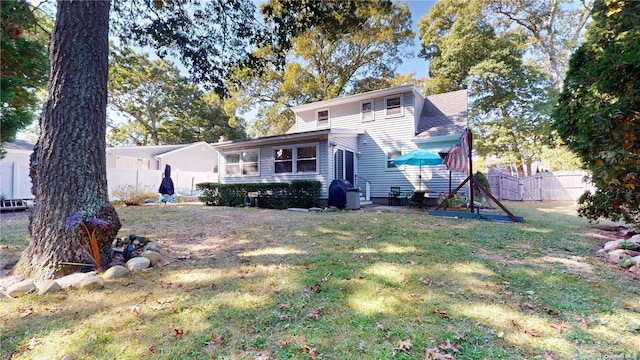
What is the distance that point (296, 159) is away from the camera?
40.7ft

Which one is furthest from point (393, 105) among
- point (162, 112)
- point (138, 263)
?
point (162, 112)

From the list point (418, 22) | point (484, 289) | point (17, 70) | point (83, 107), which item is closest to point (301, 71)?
point (418, 22)

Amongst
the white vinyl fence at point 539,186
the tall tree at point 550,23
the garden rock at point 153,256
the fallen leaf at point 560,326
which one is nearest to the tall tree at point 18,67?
the garden rock at point 153,256

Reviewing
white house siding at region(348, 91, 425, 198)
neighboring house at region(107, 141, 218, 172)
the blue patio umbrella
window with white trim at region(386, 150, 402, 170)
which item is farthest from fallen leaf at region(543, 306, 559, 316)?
neighboring house at region(107, 141, 218, 172)

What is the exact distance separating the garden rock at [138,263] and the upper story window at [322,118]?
41.0 feet

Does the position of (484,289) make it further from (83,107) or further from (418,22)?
(418,22)

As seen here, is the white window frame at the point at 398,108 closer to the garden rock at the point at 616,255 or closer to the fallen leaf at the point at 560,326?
the garden rock at the point at 616,255

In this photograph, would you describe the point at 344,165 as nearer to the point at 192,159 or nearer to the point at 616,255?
the point at 616,255

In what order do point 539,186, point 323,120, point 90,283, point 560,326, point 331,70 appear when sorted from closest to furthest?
point 560,326, point 90,283, point 323,120, point 539,186, point 331,70

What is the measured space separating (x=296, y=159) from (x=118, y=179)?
32.1ft

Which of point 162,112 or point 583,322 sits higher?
point 162,112

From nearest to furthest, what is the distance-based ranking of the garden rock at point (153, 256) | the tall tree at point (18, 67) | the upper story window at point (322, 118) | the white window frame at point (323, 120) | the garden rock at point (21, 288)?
the garden rock at point (21, 288), the garden rock at point (153, 256), the tall tree at point (18, 67), the white window frame at point (323, 120), the upper story window at point (322, 118)

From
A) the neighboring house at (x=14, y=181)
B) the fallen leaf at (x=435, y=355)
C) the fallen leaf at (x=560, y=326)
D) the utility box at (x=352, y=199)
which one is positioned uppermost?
the neighboring house at (x=14, y=181)

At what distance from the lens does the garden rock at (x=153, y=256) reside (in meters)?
3.96
